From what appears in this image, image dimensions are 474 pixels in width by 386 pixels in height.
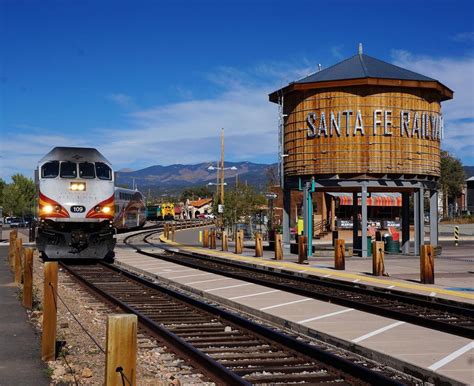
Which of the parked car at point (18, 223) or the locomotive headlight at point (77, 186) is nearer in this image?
the locomotive headlight at point (77, 186)

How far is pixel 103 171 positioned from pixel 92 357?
1554cm

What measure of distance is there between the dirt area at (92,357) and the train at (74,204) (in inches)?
364

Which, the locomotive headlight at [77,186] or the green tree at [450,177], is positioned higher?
the green tree at [450,177]

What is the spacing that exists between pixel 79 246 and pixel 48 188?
89.5 inches

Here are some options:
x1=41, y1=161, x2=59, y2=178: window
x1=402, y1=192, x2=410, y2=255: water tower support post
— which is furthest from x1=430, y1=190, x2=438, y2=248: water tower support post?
x1=41, y1=161, x2=59, y2=178: window

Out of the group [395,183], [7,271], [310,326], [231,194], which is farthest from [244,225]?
[310,326]

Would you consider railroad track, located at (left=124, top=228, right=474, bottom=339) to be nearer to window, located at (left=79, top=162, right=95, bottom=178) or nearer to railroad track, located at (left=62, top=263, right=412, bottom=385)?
railroad track, located at (left=62, top=263, right=412, bottom=385)

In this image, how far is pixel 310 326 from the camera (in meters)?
10.5

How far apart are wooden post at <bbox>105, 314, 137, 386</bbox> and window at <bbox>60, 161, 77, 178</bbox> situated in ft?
60.7

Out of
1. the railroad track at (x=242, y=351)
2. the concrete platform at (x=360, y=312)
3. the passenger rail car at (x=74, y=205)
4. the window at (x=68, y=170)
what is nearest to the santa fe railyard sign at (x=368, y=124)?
the concrete platform at (x=360, y=312)

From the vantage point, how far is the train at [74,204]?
72.8ft

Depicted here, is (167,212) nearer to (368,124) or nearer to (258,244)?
(258,244)

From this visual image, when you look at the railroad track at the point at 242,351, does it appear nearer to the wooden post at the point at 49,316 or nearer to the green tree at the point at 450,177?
the wooden post at the point at 49,316

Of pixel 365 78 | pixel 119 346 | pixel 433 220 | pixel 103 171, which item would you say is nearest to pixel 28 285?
pixel 119 346
